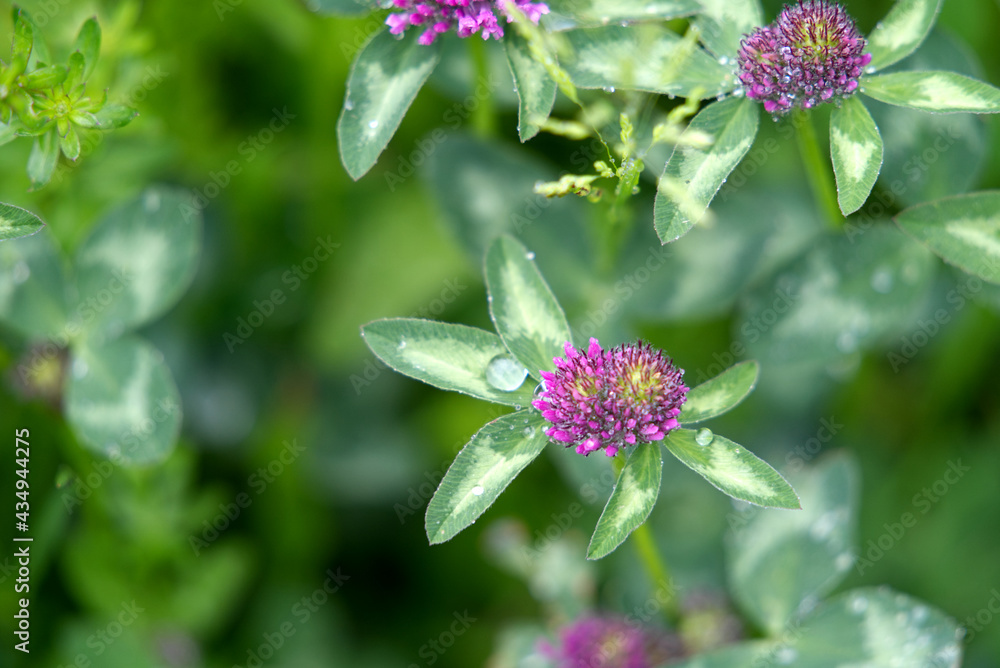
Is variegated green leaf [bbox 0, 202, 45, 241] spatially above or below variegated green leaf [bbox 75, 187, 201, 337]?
above

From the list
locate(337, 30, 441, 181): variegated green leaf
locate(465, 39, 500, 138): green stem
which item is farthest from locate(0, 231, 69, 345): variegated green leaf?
locate(465, 39, 500, 138): green stem

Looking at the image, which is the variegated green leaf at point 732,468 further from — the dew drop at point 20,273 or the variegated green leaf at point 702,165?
the dew drop at point 20,273

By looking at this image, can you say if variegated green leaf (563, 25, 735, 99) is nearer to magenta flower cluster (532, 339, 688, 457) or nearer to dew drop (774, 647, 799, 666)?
magenta flower cluster (532, 339, 688, 457)

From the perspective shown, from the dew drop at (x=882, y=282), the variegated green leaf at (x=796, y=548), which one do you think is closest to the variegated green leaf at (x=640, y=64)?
the dew drop at (x=882, y=282)

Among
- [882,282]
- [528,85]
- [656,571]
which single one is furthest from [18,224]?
[882,282]

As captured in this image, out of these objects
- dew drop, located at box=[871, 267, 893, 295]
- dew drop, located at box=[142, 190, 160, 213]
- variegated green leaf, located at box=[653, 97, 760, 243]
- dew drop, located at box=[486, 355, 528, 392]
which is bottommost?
dew drop, located at box=[871, 267, 893, 295]

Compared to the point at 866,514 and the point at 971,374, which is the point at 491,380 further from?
the point at 971,374
